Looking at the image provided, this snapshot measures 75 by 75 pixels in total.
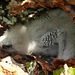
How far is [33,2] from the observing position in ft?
3.65

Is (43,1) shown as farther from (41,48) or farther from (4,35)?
(4,35)

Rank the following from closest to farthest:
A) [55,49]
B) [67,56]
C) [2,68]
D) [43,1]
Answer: [2,68] < [43,1] < [67,56] < [55,49]

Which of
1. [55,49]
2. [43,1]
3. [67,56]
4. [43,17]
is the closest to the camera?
[43,1]

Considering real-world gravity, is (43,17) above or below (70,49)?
above

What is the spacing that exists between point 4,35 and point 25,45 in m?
0.34

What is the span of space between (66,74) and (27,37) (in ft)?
2.87

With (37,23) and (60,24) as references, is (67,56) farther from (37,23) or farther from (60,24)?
(37,23)

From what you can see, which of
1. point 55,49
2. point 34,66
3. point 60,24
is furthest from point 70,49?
point 34,66

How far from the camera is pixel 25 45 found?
1562mm

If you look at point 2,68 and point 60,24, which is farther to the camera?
point 60,24

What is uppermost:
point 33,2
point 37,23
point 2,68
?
point 33,2

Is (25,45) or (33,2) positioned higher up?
(33,2)

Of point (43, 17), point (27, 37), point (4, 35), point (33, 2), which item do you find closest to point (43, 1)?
point (33, 2)

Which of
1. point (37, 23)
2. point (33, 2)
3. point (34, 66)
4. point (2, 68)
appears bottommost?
point (34, 66)
